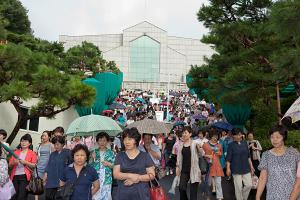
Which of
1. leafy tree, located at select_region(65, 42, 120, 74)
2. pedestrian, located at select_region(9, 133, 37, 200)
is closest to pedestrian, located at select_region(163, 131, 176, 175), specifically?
pedestrian, located at select_region(9, 133, 37, 200)

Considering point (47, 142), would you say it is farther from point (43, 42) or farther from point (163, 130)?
point (43, 42)

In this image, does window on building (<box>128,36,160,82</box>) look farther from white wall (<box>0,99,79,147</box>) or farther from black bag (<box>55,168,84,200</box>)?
black bag (<box>55,168,84,200</box>)

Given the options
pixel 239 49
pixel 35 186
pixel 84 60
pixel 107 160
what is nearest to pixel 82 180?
pixel 107 160

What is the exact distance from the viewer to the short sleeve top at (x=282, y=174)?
3865mm

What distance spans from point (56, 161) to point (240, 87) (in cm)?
494

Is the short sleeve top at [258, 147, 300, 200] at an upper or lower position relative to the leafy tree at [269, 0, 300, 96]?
lower

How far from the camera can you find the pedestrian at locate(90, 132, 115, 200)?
5.11 m

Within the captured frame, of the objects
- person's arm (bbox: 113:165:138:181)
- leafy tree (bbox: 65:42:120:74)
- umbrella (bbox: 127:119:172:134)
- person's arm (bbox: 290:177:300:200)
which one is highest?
leafy tree (bbox: 65:42:120:74)

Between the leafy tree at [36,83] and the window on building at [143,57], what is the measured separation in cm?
4572

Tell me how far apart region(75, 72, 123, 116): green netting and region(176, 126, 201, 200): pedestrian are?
8.00 metres

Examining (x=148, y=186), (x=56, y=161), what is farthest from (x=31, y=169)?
(x=148, y=186)

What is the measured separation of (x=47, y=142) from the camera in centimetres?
728

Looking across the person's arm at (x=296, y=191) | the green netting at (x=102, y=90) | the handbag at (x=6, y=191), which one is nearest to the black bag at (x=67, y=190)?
the handbag at (x=6, y=191)

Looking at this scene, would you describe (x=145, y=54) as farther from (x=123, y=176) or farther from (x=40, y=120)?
(x=123, y=176)
